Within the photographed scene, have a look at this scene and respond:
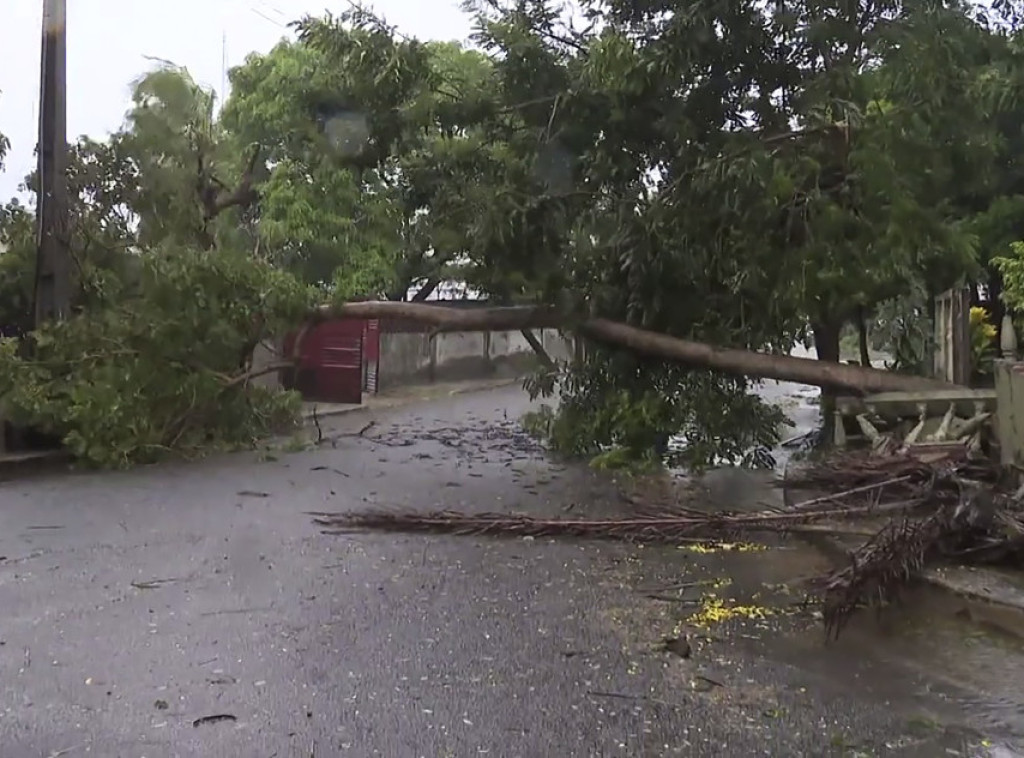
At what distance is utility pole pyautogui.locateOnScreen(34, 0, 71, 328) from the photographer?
11.4 meters

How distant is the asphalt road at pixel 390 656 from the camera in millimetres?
3754

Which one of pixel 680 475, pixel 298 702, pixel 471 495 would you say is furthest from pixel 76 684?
pixel 680 475

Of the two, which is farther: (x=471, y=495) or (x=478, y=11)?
(x=478, y=11)

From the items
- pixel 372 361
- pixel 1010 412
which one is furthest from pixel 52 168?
pixel 372 361

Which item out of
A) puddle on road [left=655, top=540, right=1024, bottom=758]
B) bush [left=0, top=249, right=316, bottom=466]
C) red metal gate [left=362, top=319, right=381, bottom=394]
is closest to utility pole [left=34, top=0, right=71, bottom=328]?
bush [left=0, top=249, right=316, bottom=466]

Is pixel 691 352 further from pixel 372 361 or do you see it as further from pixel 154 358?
pixel 372 361

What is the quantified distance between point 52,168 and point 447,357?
1436 centimetres

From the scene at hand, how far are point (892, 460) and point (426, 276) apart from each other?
609 inches

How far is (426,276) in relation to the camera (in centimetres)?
2181

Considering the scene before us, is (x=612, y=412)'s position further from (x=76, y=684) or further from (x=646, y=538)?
(x=76, y=684)

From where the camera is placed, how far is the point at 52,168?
37.3 feet

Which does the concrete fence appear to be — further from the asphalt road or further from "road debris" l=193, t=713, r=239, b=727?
"road debris" l=193, t=713, r=239, b=727

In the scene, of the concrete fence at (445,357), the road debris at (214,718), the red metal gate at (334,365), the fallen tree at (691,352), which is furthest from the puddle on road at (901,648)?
the concrete fence at (445,357)

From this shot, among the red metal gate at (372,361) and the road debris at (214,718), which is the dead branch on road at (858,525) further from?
the red metal gate at (372,361)
